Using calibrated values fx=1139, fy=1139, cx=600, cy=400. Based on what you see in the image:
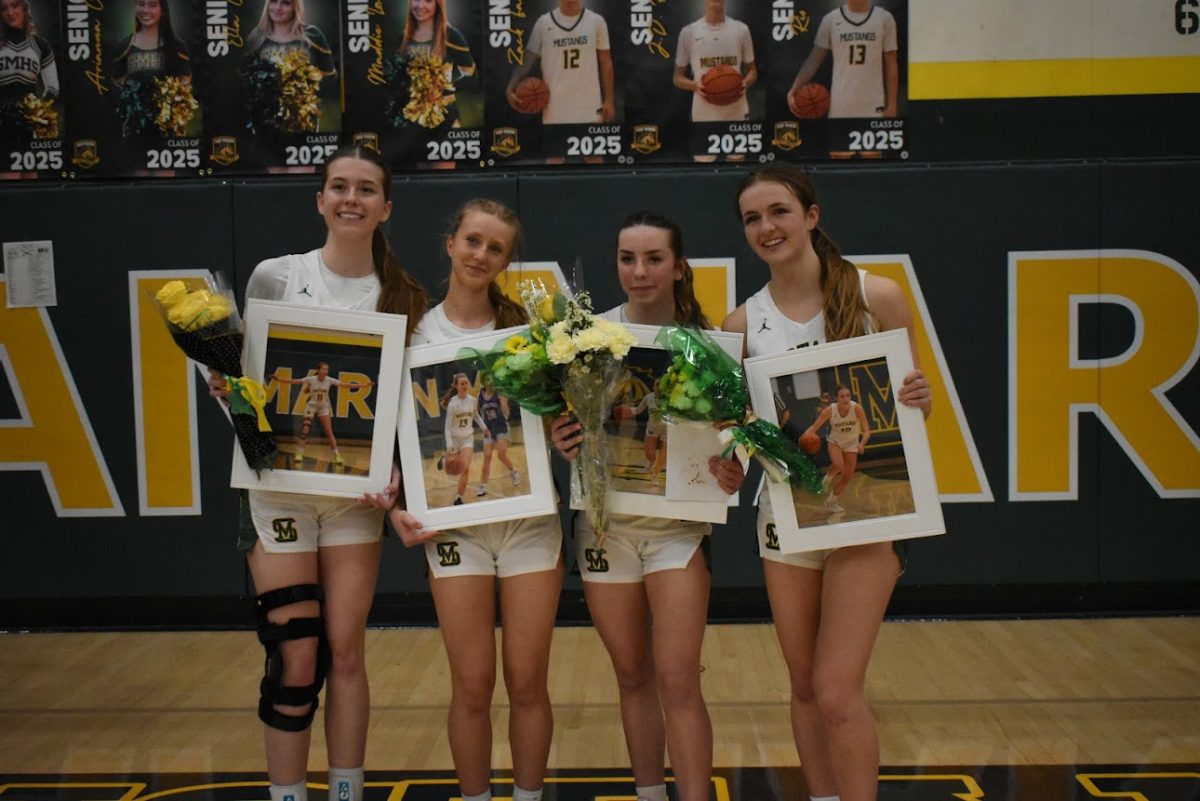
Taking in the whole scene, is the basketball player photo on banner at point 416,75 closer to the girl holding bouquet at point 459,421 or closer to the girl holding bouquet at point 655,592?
the girl holding bouquet at point 655,592

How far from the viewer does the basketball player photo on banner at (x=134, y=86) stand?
18.3 ft

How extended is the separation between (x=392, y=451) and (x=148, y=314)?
130 inches

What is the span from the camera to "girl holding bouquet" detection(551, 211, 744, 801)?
2834 mm

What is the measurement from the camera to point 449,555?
288 cm

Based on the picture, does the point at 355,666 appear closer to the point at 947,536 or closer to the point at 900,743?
the point at 900,743

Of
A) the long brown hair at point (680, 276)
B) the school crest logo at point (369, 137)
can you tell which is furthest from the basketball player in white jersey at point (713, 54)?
the long brown hair at point (680, 276)

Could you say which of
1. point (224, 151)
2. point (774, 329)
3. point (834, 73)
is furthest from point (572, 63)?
point (774, 329)

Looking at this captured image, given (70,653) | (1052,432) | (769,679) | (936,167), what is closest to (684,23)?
(936,167)

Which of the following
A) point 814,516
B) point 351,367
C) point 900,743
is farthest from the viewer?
point 900,743

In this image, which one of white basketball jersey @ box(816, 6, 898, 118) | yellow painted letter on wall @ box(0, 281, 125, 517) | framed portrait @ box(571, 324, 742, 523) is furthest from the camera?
yellow painted letter on wall @ box(0, 281, 125, 517)

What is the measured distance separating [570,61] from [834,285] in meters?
3.12

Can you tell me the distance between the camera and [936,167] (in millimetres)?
5590

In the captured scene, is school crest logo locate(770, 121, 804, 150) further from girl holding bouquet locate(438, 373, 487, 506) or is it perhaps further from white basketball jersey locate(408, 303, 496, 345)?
girl holding bouquet locate(438, 373, 487, 506)

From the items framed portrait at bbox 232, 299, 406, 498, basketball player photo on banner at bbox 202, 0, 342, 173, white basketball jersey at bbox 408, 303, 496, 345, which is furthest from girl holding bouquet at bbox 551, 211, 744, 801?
basketball player photo on banner at bbox 202, 0, 342, 173
